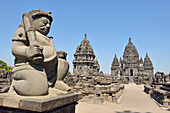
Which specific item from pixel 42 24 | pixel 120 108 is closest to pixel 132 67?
pixel 120 108

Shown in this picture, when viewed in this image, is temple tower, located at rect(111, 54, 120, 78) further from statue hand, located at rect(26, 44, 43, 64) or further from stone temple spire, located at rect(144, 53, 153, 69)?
statue hand, located at rect(26, 44, 43, 64)

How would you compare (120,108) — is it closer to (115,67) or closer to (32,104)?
(32,104)

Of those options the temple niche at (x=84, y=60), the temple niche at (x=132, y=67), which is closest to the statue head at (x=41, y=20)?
the temple niche at (x=84, y=60)

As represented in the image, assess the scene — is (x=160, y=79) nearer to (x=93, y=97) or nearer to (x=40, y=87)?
(x=93, y=97)

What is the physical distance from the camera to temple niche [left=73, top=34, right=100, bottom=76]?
39531 mm

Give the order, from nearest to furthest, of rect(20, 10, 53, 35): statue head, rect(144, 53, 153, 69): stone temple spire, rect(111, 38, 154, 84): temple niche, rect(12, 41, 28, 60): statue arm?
rect(12, 41, 28, 60): statue arm → rect(20, 10, 53, 35): statue head → rect(111, 38, 154, 84): temple niche → rect(144, 53, 153, 69): stone temple spire

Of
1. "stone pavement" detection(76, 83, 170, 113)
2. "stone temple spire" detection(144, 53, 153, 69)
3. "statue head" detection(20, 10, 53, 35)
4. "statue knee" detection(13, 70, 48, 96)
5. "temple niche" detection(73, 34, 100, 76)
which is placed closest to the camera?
"statue knee" detection(13, 70, 48, 96)

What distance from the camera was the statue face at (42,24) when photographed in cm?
290

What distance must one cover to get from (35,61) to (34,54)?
13cm

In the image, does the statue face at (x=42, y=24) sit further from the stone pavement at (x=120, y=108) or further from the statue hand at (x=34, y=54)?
the stone pavement at (x=120, y=108)

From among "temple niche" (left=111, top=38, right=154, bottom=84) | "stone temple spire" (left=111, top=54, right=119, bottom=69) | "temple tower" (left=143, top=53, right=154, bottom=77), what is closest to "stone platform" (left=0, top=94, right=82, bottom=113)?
"temple niche" (left=111, top=38, right=154, bottom=84)

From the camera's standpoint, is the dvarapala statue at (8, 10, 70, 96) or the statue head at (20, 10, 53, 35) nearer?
the dvarapala statue at (8, 10, 70, 96)

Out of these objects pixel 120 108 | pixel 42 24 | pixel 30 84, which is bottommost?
pixel 120 108

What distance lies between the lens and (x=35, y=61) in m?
2.47
